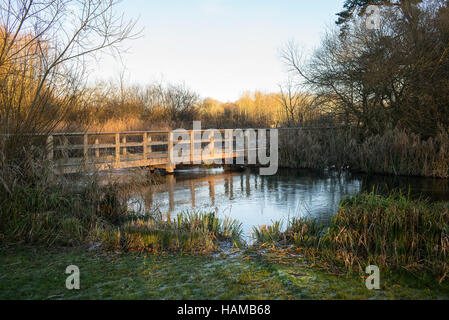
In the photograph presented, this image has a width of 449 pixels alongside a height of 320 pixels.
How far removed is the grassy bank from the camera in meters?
12.6

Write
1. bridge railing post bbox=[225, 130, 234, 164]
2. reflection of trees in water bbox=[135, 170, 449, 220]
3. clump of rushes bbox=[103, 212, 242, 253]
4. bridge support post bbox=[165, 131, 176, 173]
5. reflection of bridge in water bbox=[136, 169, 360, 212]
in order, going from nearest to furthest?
1. clump of rushes bbox=[103, 212, 242, 253]
2. reflection of trees in water bbox=[135, 170, 449, 220]
3. reflection of bridge in water bbox=[136, 169, 360, 212]
4. bridge support post bbox=[165, 131, 176, 173]
5. bridge railing post bbox=[225, 130, 234, 164]

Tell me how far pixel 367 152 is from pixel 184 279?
12.0 meters

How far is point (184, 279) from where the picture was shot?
11.7 ft

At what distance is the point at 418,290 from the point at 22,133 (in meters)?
5.13

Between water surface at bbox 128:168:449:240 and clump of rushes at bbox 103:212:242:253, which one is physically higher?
clump of rushes at bbox 103:212:242:253

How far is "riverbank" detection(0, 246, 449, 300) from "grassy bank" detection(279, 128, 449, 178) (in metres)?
10.1

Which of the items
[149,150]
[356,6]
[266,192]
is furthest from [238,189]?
[356,6]

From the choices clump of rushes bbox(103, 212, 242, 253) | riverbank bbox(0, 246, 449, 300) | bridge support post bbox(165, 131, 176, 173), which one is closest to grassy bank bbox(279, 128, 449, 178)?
bridge support post bbox(165, 131, 176, 173)

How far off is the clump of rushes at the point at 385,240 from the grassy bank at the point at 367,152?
8585 mm

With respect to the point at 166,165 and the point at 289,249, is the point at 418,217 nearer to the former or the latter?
the point at 289,249

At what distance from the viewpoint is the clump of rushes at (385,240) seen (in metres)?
3.89

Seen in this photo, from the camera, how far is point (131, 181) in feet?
23.0

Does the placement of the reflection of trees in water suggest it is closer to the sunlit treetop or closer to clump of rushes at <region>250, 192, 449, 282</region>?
clump of rushes at <region>250, 192, 449, 282</region>

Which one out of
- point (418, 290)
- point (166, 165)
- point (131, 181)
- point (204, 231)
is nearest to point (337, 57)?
point (166, 165)
